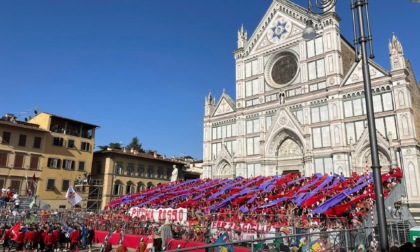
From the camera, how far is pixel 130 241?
2117 centimetres

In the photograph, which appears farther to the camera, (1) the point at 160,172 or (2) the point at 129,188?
(1) the point at 160,172

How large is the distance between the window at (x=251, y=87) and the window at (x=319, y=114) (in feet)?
29.3

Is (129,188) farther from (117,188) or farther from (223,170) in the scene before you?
(223,170)

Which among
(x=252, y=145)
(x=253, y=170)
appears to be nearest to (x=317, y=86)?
(x=252, y=145)

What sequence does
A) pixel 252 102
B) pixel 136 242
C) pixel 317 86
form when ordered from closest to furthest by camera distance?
pixel 136 242 < pixel 317 86 < pixel 252 102

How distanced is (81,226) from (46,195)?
65.0 ft

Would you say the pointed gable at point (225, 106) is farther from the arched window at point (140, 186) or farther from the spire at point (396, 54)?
the spire at point (396, 54)

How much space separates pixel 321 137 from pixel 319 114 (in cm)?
265

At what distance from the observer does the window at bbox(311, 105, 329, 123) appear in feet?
→ 113

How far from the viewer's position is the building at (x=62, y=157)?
→ 39.2 m

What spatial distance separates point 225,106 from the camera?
45188mm

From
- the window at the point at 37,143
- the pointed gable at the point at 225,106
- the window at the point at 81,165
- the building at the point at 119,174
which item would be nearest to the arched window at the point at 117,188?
the building at the point at 119,174

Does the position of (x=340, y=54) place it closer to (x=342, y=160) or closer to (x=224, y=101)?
(x=342, y=160)

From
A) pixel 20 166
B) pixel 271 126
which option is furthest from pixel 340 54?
pixel 20 166
